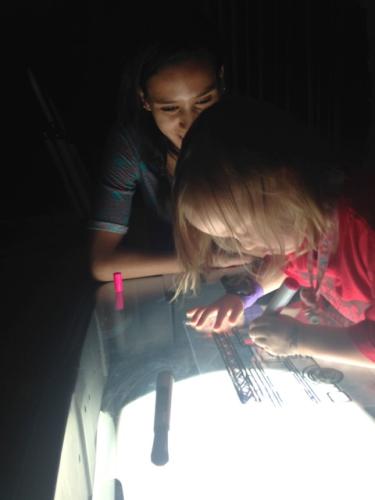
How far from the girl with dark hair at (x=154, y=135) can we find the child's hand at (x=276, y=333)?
19 centimetres

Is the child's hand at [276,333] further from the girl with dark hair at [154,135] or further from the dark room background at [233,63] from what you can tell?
the dark room background at [233,63]

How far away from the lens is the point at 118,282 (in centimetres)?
73

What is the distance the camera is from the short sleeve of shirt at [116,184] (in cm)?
78

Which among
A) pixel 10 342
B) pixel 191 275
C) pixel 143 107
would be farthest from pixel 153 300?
pixel 10 342

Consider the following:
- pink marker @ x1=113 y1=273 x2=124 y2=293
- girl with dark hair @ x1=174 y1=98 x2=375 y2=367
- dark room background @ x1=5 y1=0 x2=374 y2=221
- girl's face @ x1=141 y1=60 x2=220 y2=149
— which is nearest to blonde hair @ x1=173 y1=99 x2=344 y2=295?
girl with dark hair @ x1=174 y1=98 x2=375 y2=367

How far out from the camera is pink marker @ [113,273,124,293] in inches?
28.2

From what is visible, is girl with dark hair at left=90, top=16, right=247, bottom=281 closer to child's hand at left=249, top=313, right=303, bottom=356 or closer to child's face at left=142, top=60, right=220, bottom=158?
child's face at left=142, top=60, right=220, bottom=158

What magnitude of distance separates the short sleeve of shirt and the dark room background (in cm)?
21

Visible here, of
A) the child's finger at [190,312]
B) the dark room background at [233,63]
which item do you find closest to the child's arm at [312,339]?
the child's finger at [190,312]

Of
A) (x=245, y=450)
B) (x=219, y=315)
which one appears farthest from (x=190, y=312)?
(x=245, y=450)

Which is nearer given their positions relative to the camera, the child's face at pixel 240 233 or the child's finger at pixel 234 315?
the child's face at pixel 240 233

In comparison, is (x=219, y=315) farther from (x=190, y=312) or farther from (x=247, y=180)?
(x=247, y=180)

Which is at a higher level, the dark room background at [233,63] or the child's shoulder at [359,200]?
the dark room background at [233,63]

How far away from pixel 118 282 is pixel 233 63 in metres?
0.65
